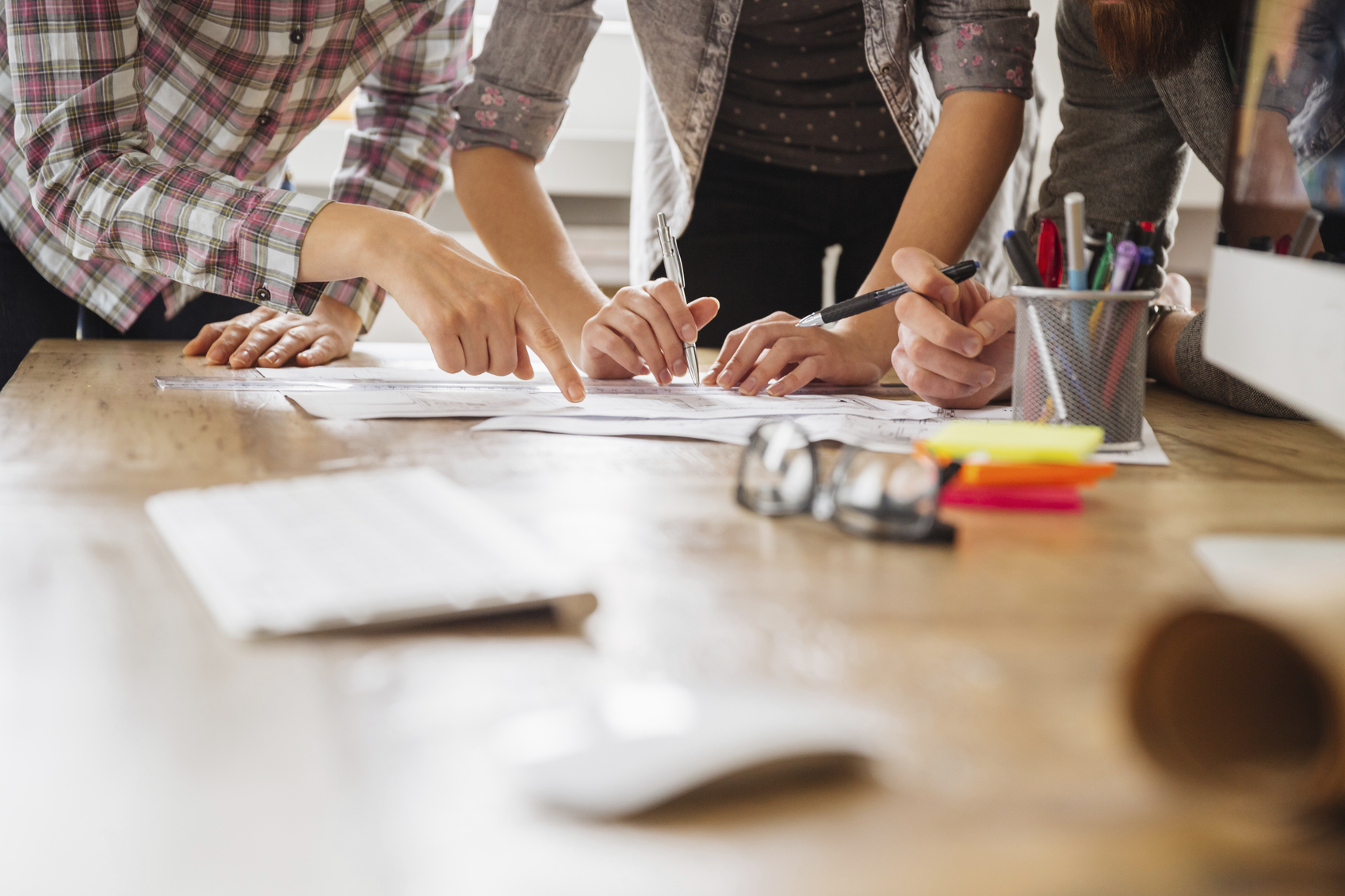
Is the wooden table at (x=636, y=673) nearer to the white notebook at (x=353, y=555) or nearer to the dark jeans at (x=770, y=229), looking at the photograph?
the white notebook at (x=353, y=555)

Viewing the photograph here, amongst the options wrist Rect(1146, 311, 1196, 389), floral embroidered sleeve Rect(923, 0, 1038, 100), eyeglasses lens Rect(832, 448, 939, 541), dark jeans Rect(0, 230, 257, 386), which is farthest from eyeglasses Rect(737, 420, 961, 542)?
dark jeans Rect(0, 230, 257, 386)

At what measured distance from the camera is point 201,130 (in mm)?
1227

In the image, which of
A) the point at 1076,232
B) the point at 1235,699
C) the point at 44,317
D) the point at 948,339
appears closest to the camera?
the point at 1235,699

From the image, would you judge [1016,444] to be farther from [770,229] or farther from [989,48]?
[770,229]

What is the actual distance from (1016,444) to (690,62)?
0.86 metres

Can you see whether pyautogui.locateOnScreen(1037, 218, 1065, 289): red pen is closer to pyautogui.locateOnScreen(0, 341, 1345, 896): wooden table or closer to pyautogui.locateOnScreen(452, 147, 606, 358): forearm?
pyautogui.locateOnScreen(0, 341, 1345, 896): wooden table

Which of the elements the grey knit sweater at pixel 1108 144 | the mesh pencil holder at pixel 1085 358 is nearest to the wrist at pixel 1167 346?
the grey knit sweater at pixel 1108 144

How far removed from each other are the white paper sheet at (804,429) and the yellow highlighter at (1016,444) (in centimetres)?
9

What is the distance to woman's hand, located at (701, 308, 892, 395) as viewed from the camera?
3.15ft

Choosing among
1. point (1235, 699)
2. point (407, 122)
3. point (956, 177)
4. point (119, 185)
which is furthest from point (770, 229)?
point (1235, 699)

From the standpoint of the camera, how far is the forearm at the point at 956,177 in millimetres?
1135

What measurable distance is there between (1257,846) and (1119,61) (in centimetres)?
96

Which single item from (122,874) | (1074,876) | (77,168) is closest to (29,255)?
(77,168)

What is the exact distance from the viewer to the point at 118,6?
1.00m
